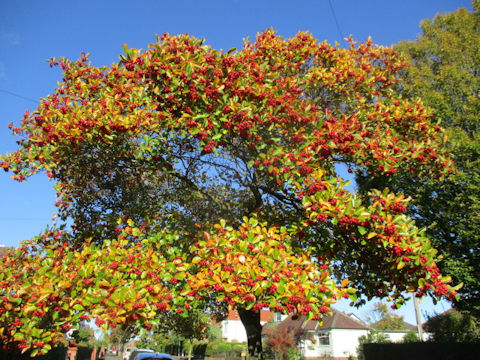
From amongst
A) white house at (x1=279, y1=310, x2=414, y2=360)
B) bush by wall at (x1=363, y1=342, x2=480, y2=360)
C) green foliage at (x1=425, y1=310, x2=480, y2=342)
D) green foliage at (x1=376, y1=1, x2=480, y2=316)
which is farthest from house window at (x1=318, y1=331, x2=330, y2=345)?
green foliage at (x1=376, y1=1, x2=480, y2=316)

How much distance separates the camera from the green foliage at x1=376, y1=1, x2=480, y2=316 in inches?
436

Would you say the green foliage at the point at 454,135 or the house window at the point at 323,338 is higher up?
the green foliage at the point at 454,135

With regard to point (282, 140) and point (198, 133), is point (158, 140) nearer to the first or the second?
point (198, 133)

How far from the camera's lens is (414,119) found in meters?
7.64

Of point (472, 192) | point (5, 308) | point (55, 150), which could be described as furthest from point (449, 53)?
→ point (5, 308)

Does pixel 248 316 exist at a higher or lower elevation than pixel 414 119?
lower

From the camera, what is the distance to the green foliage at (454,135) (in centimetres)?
1109

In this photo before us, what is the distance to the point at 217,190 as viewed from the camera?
9.71 metres

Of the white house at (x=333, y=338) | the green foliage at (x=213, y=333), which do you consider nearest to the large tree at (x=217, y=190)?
the white house at (x=333, y=338)

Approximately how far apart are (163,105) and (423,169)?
588 centimetres

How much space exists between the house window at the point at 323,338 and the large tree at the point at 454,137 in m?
32.0

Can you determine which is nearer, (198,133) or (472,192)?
(198,133)

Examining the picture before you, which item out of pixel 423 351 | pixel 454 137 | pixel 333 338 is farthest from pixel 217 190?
pixel 333 338

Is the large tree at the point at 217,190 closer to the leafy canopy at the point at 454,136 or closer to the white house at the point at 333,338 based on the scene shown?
the leafy canopy at the point at 454,136
